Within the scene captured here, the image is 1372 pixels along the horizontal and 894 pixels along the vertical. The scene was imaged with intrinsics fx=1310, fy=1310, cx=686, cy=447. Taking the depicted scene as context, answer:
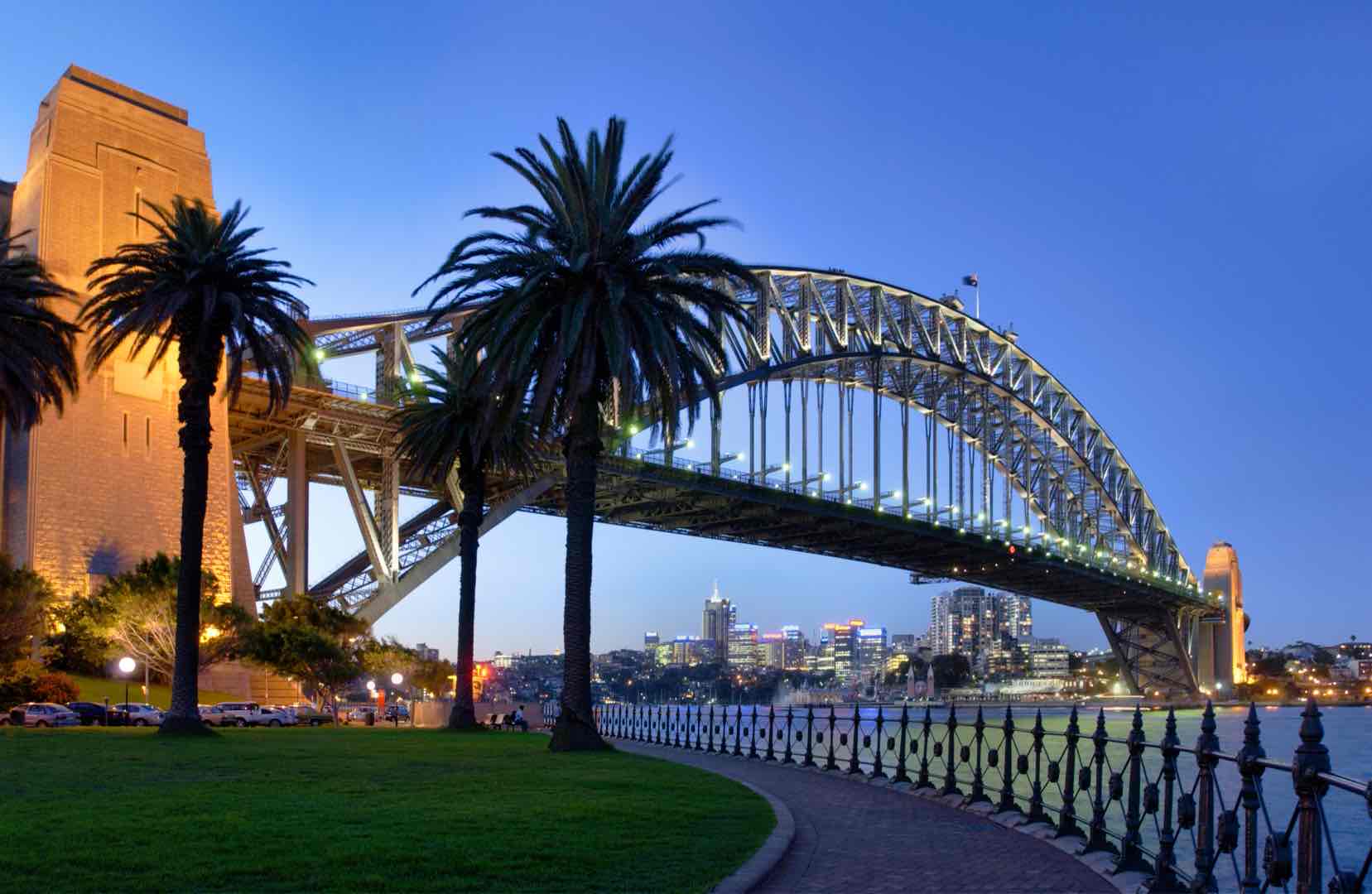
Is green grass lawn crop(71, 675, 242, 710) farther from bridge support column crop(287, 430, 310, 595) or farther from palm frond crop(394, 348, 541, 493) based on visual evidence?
palm frond crop(394, 348, 541, 493)

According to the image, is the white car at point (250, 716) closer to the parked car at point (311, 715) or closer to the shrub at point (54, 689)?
the parked car at point (311, 715)

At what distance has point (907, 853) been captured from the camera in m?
13.4

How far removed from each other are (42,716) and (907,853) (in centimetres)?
3573

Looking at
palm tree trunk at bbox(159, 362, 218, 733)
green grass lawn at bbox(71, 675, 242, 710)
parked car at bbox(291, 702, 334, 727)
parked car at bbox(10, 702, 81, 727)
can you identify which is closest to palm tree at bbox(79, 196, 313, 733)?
palm tree trunk at bbox(159, 362, 218, 733)

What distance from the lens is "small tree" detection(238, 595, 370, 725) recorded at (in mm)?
52656

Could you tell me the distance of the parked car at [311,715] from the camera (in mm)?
53906

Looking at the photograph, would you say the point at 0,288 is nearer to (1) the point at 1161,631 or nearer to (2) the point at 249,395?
(2) the point at 249,395

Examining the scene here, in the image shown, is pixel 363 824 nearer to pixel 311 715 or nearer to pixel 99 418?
pixel 311 715

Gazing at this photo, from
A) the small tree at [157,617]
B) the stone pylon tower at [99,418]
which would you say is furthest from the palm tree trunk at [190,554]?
the stone pylon tower at [99,418]

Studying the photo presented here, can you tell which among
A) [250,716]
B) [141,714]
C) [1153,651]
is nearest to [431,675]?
[250,716]

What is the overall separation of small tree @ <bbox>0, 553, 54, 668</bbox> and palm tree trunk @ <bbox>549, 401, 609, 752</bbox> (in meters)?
23.0

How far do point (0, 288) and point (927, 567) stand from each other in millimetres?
68447

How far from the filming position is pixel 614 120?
97.6 feet

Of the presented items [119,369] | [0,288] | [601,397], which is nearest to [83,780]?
[601,397]
